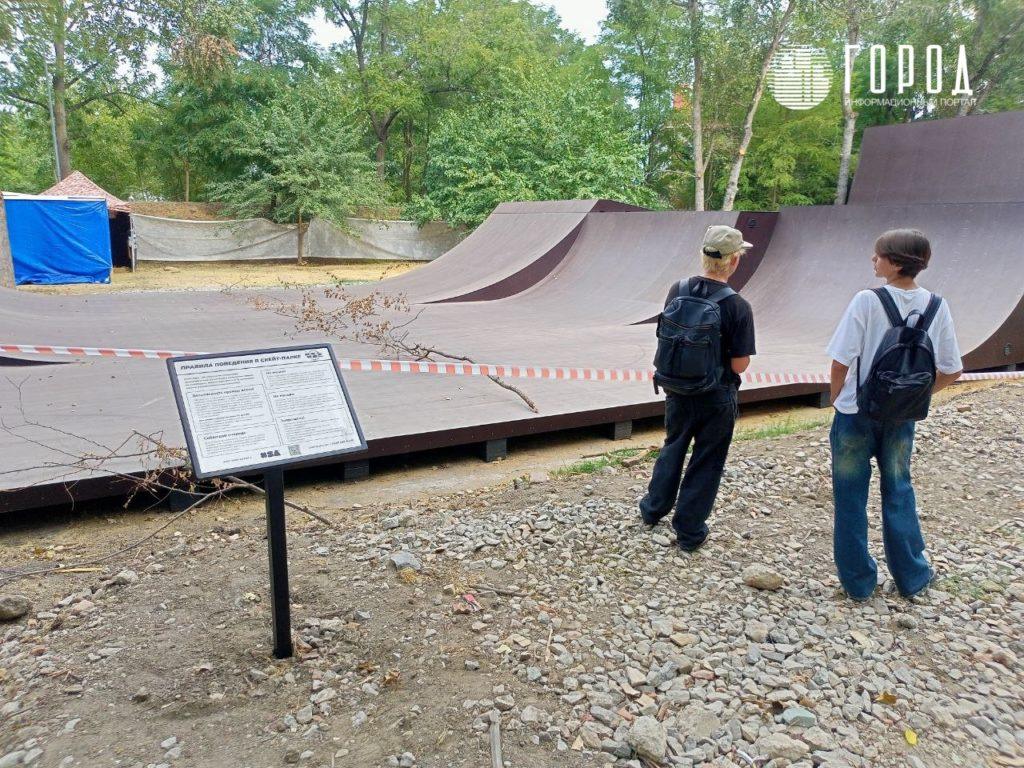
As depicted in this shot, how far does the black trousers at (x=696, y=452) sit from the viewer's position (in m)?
3.15

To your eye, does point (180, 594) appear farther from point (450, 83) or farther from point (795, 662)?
point (450, 83)

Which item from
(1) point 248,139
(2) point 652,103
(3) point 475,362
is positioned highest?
(2) point 652,103

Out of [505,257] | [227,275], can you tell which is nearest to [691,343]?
[505,257]

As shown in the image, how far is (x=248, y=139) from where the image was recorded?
2130cm

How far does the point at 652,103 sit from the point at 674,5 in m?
4.53

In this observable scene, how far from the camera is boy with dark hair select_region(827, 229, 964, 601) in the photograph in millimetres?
Result: 2670

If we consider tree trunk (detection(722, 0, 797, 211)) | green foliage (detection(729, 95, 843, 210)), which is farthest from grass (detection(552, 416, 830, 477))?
green foliage (detection(729, 95, 843, 210))

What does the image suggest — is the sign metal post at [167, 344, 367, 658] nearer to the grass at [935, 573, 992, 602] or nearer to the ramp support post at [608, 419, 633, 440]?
the grass at [935, 573, 992, 602]

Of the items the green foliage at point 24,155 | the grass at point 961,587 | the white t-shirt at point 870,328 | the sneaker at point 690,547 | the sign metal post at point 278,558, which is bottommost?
the grass at point 961,587

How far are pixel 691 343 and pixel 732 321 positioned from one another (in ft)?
0.72

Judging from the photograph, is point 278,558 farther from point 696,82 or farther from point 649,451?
point 696,82

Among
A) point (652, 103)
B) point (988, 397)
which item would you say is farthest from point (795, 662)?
point (652, 103)

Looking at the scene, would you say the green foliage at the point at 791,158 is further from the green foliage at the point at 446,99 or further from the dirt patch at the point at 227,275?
the dirt patch at the point at 227,275

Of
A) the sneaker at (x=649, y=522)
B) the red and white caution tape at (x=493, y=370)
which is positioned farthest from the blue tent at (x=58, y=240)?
the sneaker at (x=649, y=522)
